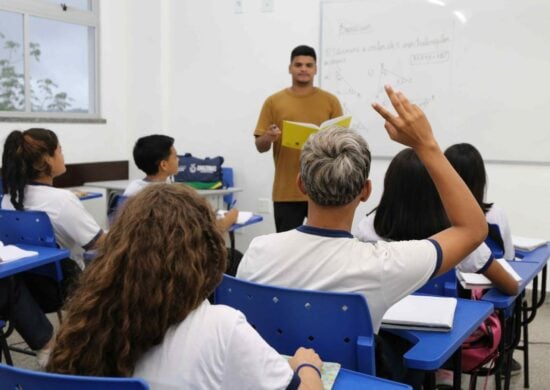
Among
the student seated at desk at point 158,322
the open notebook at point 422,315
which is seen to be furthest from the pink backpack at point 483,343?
the student seated at desk at point 158,322

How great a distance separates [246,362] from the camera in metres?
0.98

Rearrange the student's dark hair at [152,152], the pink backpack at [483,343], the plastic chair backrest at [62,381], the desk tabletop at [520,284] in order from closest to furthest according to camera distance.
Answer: the plastic chair backrest at [62,381] < the desk tabletop at [520,284] < the pink backpack at [483,343] < the student's dark hair at [152,152]

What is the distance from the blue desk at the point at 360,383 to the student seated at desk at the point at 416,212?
756mm

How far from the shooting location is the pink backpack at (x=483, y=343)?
1.97m

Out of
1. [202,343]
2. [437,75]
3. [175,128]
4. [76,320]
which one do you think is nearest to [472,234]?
[202,343]

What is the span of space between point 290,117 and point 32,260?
1952 mm

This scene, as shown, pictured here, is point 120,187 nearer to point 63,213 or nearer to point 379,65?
point 63,213

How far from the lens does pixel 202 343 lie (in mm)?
978

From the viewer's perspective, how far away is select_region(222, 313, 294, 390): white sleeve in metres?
0.98

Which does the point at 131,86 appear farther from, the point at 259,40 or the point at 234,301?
the point at 234,301

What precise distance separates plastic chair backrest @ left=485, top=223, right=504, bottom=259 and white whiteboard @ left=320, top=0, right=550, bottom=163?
2026mm

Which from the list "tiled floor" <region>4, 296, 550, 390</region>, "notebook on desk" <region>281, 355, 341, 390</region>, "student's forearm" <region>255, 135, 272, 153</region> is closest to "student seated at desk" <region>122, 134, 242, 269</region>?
"student's forearm" <region>255, 135, 272, 153</region>

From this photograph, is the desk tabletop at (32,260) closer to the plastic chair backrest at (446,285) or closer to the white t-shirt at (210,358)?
the white t-shirt at (210,358)

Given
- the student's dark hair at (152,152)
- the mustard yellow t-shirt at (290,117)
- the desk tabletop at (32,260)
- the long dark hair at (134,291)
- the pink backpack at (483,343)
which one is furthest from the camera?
the mustard yellow t-shirt at (290,117)
